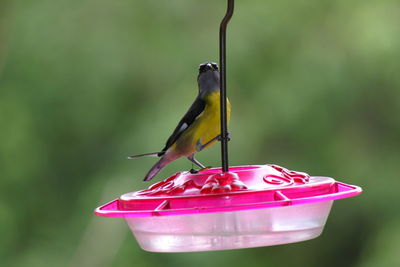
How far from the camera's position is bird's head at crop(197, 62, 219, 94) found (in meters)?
Result: 2.09

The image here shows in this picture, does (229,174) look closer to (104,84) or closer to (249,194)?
(249,194)

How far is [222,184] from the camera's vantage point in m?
1.65

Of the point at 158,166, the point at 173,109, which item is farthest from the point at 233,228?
the point at 173,109

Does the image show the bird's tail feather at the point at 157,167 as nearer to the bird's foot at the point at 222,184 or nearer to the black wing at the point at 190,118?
the black wing at the point at 190,118

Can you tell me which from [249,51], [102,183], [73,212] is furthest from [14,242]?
[249,51]

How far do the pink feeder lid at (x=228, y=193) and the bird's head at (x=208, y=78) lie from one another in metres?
0.33

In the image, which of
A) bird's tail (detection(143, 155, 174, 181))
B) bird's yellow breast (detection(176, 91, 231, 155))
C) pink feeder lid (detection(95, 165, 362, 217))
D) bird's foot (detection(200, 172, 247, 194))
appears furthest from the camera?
bird's tail (detection(143, 155, 174, 181))

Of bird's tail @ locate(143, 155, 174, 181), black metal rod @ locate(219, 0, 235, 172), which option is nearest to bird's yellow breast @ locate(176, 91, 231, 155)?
bird's tail @ locate(143, 155, 174, 181)

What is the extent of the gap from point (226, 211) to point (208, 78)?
66 centimetres

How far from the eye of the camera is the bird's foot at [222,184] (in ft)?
5.30

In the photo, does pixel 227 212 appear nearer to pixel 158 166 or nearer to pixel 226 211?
pixel 226 211

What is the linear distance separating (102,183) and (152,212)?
4.04 meters

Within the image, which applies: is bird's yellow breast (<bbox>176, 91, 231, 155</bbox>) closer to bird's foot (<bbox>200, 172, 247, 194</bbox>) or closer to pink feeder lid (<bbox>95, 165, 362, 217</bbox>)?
pink feeder lid (<bbox>95, 165, 362, 217</bbox>)

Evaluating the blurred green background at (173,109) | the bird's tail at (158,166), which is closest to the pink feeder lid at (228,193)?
the bird's tail at (158,166)
